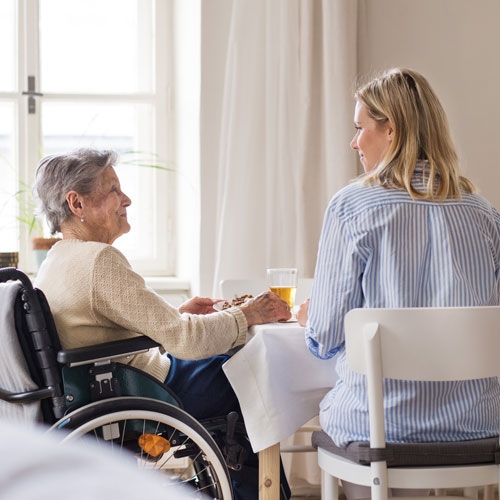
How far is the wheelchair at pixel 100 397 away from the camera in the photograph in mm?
1581

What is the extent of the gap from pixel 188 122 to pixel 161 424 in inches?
68.1

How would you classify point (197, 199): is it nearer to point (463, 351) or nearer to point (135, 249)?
point (135, 249)

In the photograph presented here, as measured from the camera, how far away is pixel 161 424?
1.68 m

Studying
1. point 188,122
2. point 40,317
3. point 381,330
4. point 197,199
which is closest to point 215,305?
point 40,317

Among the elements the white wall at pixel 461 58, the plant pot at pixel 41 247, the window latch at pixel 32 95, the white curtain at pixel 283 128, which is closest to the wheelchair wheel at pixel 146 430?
the white curtain at pixel 283 128

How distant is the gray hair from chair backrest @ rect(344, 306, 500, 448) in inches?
32.2

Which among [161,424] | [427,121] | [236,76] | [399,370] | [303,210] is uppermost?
[236,76]

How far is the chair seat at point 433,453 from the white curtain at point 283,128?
4.47 feet

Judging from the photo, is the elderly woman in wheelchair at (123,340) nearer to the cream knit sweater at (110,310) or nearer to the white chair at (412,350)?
the cream knit sweater at (110,310)

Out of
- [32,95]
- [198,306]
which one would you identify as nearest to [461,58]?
[198,306]

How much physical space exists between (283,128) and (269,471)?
1459 millimetres

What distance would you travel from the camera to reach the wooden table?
1719mm

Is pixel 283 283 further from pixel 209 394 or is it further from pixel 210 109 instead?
pixel 210 109

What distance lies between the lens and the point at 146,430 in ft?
5.45
